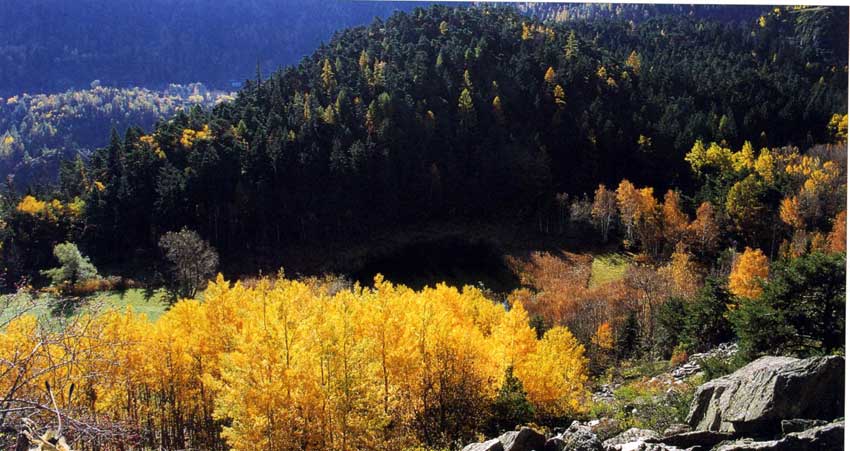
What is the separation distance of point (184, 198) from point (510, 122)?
3958 centimetres

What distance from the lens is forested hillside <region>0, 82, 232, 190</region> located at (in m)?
141

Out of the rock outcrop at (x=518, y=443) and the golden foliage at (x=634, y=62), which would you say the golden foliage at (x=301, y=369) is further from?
the golden foliage at (x=634, y=62)

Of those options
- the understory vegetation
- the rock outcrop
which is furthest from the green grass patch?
the rock outcrop

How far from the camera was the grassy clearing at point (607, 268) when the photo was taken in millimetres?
48031

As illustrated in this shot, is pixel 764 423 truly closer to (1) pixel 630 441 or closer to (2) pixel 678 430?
(2) pixel 678 430


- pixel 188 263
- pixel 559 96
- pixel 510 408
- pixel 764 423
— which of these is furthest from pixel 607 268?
pixel 764 423

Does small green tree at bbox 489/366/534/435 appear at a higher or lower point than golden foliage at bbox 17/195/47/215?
lower

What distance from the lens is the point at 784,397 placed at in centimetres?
1080

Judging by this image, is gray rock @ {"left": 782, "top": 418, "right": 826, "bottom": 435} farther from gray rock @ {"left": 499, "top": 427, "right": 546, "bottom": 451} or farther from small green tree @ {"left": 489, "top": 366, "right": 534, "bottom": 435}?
small green tree @ {"left": 489, "top": 366, "right": 534, "bottom": 435}

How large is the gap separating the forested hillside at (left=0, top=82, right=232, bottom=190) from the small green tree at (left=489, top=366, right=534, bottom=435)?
140 meters

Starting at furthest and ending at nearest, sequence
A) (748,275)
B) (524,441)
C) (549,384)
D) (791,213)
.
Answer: (791,213) → (748,275) → (549,384) → (524,441)

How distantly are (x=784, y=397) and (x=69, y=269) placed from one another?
46.3 meters

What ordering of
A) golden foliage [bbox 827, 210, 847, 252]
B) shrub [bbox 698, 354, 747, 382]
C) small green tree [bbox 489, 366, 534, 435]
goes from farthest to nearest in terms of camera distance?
small green tree [bbox 489, 366, 534, 435]
golden foliage [bbox 827, 210, 847, 252]
shrub [bbox 698, 354, 747, 382]

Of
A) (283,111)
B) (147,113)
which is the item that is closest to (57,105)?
(147,113)
